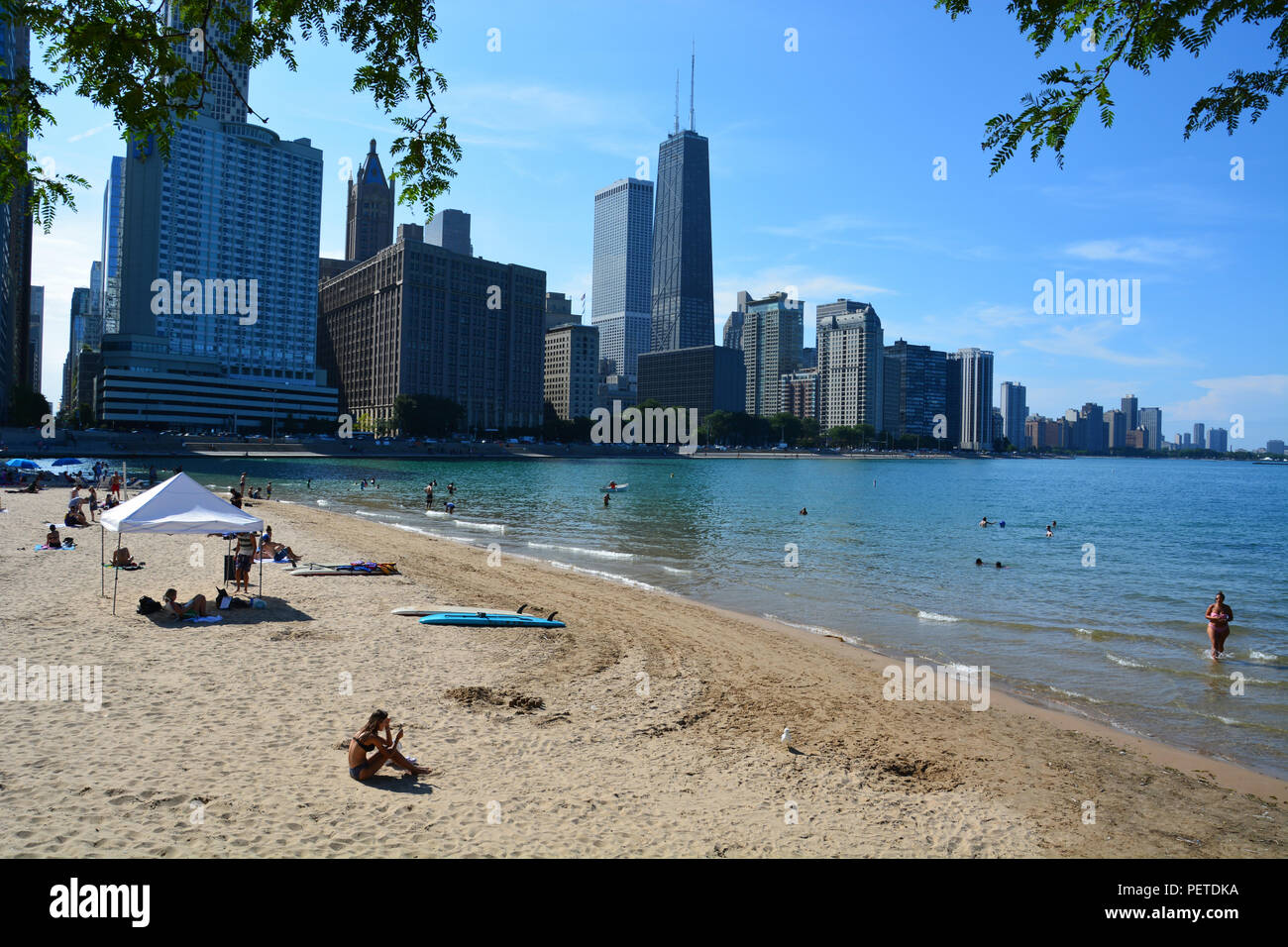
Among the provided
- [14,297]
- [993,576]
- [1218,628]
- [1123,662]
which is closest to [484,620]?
[1123,662]

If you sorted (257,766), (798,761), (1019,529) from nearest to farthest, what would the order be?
(257,766), (798,761), (1019,529)

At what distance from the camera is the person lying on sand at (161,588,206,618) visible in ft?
55.9

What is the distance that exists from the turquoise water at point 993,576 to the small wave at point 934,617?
0.20 ft

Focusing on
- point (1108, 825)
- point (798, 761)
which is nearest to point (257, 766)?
point (798, 761)

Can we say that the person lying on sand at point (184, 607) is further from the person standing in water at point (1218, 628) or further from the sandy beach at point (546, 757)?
the person standing in water at point (1218, 628)

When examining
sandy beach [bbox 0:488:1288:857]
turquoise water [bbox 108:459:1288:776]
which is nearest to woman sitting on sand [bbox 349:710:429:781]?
sandy beach [bbox 0:488:1288:857]

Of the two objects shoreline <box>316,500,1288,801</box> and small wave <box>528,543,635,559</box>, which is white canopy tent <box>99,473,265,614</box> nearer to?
shoreline <box>316,500,1288,801</box>

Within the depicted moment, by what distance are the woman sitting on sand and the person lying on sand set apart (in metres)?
9.91

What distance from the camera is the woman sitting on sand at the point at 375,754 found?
365 inches

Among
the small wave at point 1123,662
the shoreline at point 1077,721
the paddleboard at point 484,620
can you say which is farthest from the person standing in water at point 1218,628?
the paddleboard at point 484,620
